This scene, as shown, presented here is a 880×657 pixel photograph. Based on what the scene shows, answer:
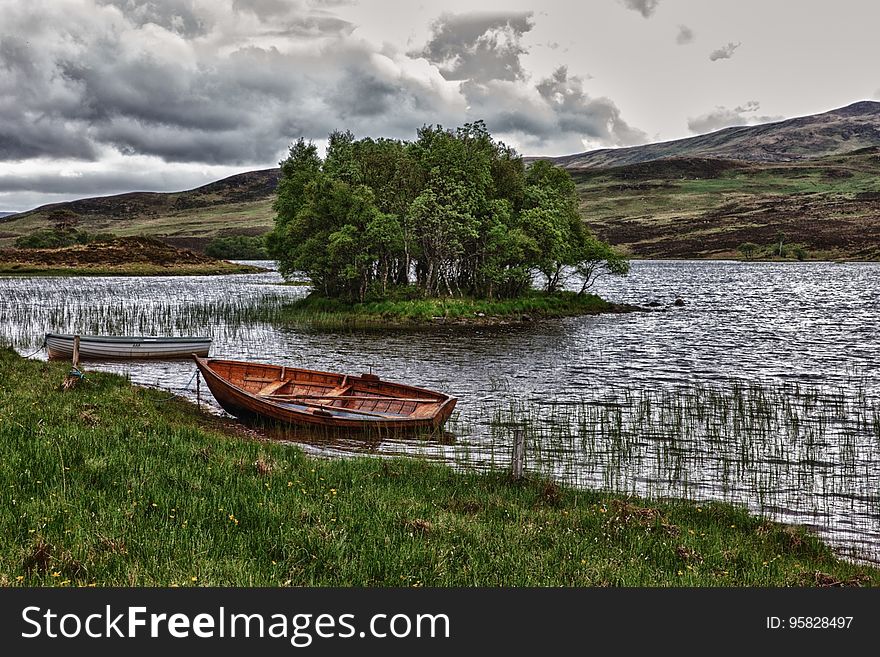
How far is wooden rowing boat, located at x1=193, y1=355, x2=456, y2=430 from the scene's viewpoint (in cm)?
2141

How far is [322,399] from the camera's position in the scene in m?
23.0

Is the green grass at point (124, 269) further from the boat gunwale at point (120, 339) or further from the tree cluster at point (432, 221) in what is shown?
the boat gunwale at point (120, 339)

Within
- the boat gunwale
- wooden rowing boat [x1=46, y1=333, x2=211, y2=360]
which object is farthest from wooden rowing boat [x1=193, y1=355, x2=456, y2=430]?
wooden rowing boat [x1=46, y1=333, x2=211, y2=360]

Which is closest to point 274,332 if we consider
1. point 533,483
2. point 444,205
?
point 444,205

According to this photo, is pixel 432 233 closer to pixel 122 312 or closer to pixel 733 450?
pixel 122 312

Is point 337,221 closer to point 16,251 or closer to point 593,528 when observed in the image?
point 593,528

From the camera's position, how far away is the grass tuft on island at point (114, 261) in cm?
11775

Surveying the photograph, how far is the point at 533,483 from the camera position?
14.9 m

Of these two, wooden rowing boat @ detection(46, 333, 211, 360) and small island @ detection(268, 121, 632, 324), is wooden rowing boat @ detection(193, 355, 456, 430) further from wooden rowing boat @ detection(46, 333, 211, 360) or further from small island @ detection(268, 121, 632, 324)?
small island @ detection(268, 121, 632, 324)

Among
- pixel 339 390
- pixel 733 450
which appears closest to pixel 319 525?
pixel 733 450

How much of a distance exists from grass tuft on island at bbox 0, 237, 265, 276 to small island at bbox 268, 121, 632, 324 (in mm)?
69515

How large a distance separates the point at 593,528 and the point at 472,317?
4633 centimetres

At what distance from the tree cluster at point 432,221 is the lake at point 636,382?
23.1 feet

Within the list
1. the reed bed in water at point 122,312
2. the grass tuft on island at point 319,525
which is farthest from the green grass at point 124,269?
the grass tuft on island at point 319,525
